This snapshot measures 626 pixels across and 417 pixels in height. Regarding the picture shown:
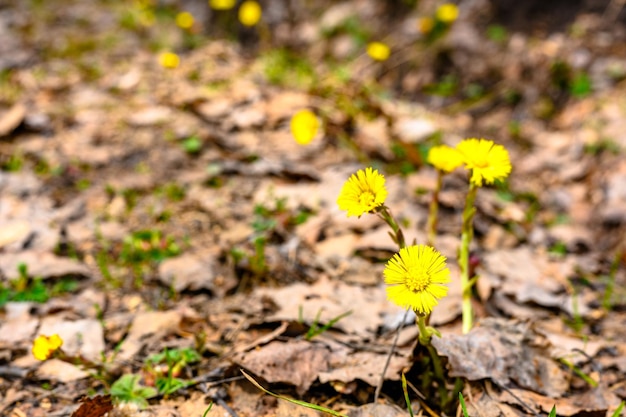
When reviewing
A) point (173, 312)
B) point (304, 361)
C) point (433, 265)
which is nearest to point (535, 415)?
point (433, 265)

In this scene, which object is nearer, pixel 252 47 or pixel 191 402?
pixel 191 402

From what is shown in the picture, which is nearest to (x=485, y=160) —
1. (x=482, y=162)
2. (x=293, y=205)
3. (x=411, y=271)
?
(x=482, y=162)

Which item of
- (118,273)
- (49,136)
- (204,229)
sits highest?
(49,136)

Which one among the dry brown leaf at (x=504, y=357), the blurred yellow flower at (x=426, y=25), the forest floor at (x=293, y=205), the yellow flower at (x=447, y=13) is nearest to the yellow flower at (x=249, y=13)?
the forest floor at (x=293, y=205)

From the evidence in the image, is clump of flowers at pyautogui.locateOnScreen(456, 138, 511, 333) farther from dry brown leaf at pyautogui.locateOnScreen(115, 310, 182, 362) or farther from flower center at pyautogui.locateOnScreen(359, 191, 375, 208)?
dry brown leaf at pyautogui.locateOnScreen(115, 310, 182, 362)

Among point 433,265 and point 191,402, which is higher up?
point 433,265

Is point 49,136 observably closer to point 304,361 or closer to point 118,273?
point 118,273
